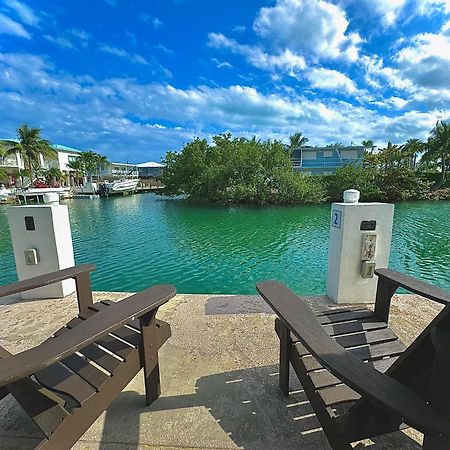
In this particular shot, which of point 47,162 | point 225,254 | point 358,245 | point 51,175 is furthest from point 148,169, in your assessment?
point 358,245

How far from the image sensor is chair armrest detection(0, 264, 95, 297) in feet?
5.94

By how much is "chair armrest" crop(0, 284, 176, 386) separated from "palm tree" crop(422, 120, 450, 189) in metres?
32.6

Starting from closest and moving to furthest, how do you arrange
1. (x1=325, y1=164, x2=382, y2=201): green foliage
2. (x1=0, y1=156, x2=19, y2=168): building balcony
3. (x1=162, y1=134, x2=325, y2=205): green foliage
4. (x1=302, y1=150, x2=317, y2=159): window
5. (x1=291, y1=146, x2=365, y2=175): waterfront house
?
1. (x1=162, y1=134, x2=325, y2=205): green foliage
2. (x1=325, y1=164, x2=382, y2=201): green foliage
3. (x1=291, y1=146, x2=365, y2=175): waterfront house
4. (x1=0, y1=156, x2=19, y2=168): building balcony
5. (x1=302, y1=150, x2=317, y2=159): window

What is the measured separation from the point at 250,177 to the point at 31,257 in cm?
1800

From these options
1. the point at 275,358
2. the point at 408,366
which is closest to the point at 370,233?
the point at 275,358

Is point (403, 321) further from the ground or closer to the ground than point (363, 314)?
closer to the ground

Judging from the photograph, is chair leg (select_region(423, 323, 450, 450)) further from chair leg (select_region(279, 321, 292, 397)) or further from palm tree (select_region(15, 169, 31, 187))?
palm tree (select_region(15, 169, 31, 187))

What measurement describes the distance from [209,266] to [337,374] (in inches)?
236

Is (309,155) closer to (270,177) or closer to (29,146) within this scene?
(270,177)

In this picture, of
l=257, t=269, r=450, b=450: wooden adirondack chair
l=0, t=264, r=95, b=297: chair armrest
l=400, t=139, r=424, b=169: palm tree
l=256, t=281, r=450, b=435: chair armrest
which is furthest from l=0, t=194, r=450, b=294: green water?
l=400, t=139, r=424, b=169: palm tree

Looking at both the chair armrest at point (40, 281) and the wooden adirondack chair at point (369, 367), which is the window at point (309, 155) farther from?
the chair armrest at point (40, 281)

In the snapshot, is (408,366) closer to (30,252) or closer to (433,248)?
(30,252)

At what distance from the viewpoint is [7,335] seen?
255 cm

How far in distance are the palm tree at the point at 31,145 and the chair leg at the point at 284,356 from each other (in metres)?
39.9
